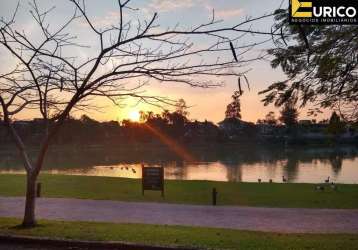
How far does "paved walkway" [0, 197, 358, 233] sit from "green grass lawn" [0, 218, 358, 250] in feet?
9.00

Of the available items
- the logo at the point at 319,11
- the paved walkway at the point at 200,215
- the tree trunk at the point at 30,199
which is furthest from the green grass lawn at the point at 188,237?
the logo at the point at 319,11

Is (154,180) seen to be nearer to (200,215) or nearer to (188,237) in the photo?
(200,215)

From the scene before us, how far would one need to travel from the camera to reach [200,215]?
1680 cm

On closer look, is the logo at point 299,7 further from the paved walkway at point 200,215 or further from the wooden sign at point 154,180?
the wooden sign at point 154,180

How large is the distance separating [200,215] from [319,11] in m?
7.55

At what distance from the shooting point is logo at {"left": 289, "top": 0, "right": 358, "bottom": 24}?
11.7 metres

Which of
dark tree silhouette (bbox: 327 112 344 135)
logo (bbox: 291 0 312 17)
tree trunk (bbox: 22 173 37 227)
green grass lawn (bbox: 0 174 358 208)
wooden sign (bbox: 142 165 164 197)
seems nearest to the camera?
tree trunk (bbox: 22 173 37 227)

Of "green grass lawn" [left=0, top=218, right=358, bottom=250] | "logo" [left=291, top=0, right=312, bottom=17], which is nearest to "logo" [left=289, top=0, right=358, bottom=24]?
"logo" [left=291, top=0, right=312, bottom=17]

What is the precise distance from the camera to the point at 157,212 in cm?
1738

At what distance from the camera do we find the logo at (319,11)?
11664 mm

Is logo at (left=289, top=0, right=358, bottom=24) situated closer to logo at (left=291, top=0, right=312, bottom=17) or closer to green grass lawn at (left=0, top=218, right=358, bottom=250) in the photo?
logo at (left=291, top=0, right=312, bottom=17)

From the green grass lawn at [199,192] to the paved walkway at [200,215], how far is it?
2.26 m

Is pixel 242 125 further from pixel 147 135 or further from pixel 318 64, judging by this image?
pixel 318 64

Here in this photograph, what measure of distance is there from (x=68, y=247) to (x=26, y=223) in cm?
216
